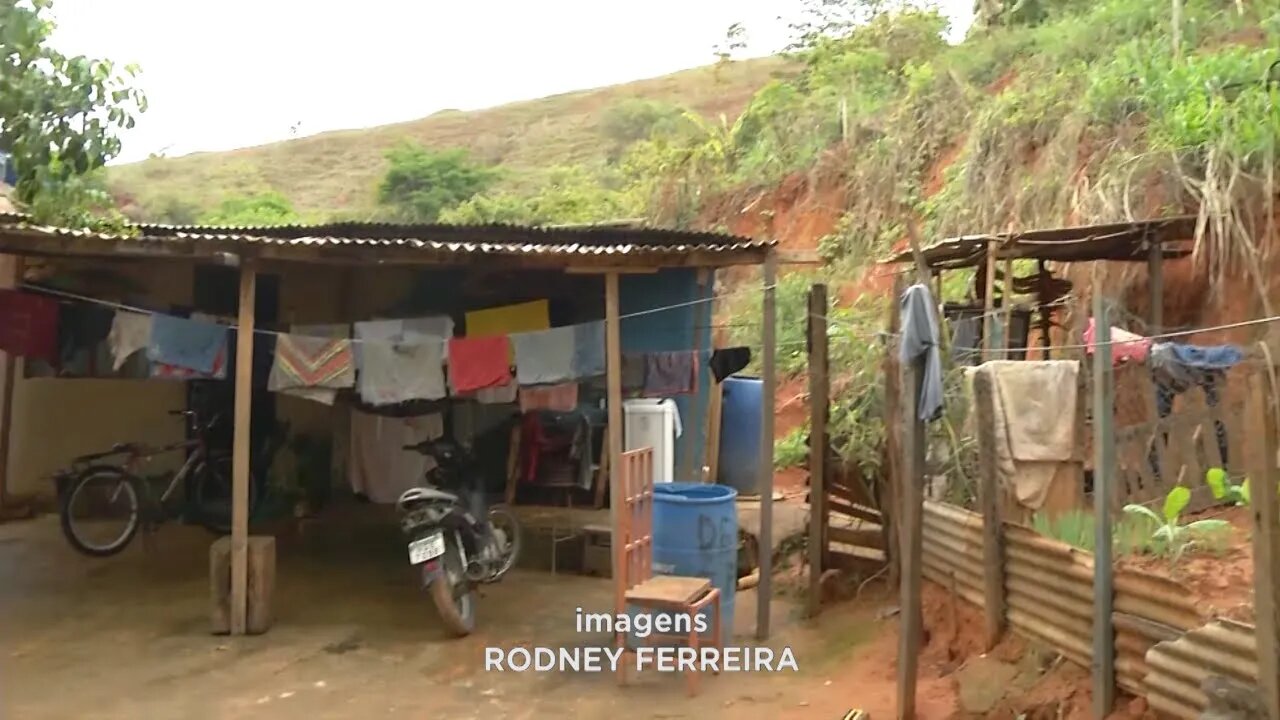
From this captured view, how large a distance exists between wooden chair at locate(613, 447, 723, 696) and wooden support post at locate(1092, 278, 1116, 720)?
2.25 metres

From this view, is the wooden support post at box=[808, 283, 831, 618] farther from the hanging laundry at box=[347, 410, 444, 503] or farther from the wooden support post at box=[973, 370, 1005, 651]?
the hanging laundry at box=[347, 410, 444, 503]

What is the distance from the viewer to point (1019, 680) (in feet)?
17.3

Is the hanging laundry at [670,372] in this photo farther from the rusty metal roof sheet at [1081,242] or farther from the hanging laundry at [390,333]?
the rusty metal roof sheet at [1081,242]

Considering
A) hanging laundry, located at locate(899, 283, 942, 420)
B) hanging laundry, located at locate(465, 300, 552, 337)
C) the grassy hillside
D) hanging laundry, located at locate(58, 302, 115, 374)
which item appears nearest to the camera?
hanging laundry, located at locate(899, 283, 942, 420)

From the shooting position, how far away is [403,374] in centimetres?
788

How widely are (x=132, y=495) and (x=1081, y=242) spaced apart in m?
8.01

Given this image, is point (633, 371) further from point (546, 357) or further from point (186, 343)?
point (186, 343)

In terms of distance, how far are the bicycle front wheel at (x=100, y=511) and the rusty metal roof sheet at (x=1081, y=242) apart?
6795 mm

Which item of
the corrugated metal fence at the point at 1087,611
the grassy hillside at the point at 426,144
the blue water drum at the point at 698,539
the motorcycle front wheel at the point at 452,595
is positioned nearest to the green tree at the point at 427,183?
the grassy hillside at the point at 426,144

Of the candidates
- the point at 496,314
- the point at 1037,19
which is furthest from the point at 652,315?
the point at 1037,19

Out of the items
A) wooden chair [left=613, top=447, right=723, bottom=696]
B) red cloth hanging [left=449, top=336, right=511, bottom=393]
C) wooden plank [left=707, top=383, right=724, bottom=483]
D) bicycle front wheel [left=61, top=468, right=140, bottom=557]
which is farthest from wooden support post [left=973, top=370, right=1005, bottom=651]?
bicycle front wheel [left=61, top=468, right=140, bottom=557]

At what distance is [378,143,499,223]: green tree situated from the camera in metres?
28.3

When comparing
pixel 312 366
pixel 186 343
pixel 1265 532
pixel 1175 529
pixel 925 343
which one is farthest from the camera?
pixel 186 343

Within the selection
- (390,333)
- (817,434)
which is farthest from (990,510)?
(390,333)
